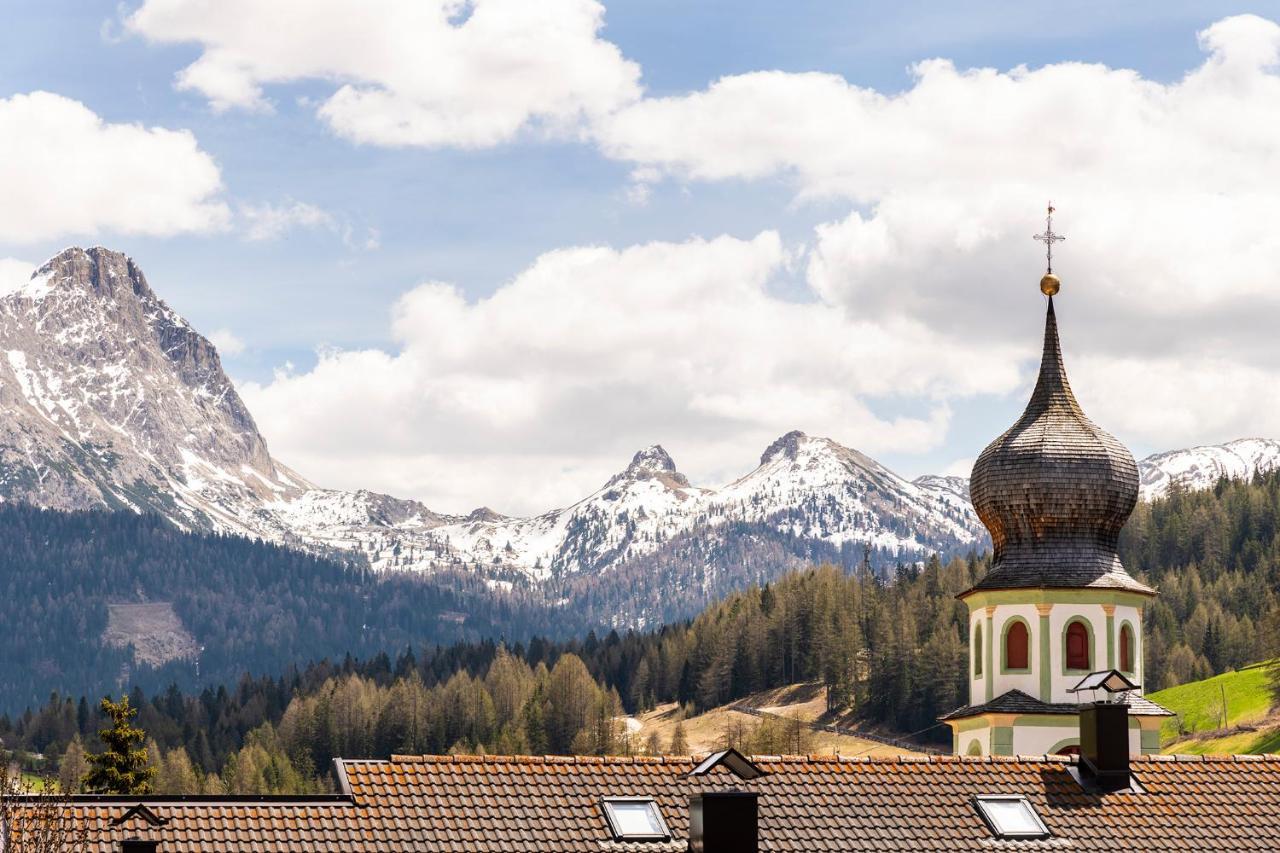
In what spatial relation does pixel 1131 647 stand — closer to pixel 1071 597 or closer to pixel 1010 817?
pixel 1071 597

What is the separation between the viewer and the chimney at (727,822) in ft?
151

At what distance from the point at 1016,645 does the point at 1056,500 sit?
4.83 m

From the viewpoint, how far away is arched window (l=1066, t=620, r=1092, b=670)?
7306cm

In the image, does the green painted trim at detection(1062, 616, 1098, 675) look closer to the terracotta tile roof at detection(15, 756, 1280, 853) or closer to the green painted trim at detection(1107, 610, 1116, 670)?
the green painted trim at detection(1107, 610, 1116, 670)

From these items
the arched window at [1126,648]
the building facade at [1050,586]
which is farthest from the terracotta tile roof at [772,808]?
the arched window at [1126,648]

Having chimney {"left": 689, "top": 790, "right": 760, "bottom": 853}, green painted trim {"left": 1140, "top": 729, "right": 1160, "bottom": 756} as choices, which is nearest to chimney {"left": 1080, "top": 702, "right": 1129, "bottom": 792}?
chimney {"left": 689, "top": 790, "right": 760, "bottom": 853}

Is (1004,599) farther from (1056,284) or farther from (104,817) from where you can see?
(104,817)

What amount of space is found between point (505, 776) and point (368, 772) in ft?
8.75

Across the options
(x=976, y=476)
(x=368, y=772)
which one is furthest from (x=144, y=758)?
(x=368, y=772)

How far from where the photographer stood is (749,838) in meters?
46.3

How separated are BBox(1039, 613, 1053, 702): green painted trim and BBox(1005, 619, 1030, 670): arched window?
2.11 ft

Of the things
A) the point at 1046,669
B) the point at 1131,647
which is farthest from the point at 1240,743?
the point at 1046,669

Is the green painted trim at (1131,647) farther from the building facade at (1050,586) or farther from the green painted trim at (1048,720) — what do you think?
the green painted trim at (1048,720)

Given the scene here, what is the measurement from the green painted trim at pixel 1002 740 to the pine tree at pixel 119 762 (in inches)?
1944
